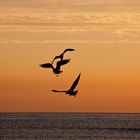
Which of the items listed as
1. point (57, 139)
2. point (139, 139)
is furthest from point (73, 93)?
point (139, 139)

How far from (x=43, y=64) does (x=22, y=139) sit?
235 ft

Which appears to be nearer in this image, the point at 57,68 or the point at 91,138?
the point at 57,68

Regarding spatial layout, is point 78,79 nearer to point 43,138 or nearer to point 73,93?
point 73,93

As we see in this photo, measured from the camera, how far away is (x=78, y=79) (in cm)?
5303

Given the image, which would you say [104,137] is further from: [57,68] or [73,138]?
[57,68]

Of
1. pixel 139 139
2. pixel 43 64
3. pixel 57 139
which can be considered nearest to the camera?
pixel 43 64

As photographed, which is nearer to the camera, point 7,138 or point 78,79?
point 78,79

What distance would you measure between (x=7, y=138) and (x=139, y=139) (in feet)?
65.4

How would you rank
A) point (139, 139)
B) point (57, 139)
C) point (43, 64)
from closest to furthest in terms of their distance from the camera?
point (43, 64) < point (57, 139) < point (139, 139)

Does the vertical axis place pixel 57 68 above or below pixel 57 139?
below

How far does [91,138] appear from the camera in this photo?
127 metres

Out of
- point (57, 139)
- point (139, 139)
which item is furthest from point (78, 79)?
point (139, 139)

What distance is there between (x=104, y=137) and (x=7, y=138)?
1458 cm

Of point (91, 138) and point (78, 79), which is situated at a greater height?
point (91, 138)
